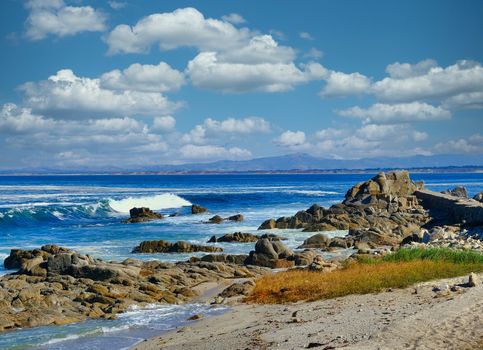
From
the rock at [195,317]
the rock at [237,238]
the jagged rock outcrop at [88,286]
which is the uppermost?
the jagged rock outcrop at [88,286]

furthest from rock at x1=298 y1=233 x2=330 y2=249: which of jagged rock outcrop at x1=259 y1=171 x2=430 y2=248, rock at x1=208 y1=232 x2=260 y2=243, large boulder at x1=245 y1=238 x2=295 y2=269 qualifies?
large boulder at x1=245 y1=238 x2=295 y2=269

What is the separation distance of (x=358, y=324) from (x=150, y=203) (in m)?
77.0

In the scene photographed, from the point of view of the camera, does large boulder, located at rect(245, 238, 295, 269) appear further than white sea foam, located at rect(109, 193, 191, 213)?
No

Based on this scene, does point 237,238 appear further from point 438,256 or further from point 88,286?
point 438,256

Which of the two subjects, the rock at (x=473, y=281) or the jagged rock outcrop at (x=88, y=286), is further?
the jagged rock outcrop at (x=88, y=286)

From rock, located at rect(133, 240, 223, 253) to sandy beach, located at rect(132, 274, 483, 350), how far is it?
16219 mm

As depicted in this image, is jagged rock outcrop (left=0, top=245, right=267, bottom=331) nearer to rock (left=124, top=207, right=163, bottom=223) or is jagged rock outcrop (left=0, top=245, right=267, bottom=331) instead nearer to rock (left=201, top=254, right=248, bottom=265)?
rock (left=201, top=254, right=248, bottom=265)

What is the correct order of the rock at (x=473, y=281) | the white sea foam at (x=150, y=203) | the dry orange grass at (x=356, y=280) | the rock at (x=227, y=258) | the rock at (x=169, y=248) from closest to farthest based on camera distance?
the rock at (x=473, y=281) < the dry orange grass at (x=356, y=280) < the rock at (x=227, y=258) < the rock at (x=169, y=248) < the white sea foam at (x=150, y=203)

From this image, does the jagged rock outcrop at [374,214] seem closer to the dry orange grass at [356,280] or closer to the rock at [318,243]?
the rock at [318,243]

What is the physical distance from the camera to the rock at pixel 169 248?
3409 centimetres

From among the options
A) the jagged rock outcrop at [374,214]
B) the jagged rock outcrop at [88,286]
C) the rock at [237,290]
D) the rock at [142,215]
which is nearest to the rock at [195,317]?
the jagged rock outcrop at [88,286]

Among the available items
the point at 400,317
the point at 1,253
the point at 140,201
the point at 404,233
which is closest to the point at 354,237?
the point at 404,233

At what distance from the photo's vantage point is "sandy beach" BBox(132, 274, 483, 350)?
11.2 m

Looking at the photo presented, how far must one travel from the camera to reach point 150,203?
290 feet
